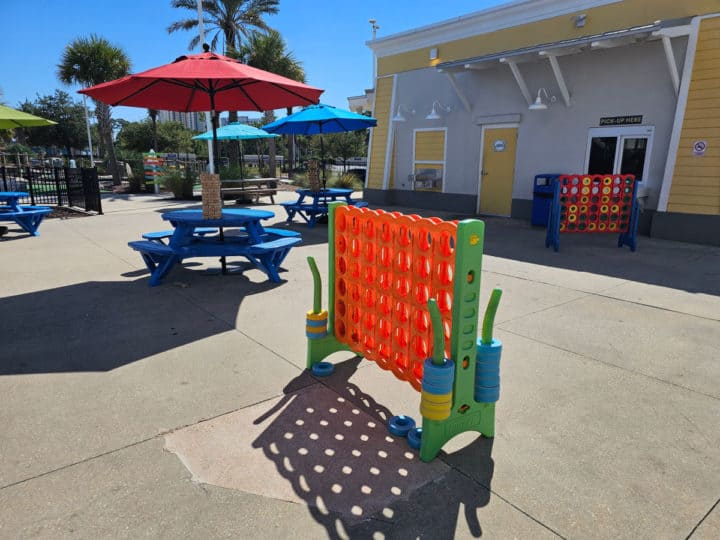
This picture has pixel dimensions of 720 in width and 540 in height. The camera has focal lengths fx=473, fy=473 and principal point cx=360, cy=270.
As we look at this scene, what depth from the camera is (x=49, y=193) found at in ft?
50.6

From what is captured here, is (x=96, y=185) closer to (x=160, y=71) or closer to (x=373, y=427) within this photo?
(x=160, y=71)

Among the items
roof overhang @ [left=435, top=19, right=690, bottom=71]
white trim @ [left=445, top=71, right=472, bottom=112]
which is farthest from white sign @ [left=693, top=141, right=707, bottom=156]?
white trim @ [left=445, top=71, right=472, bottom=112]

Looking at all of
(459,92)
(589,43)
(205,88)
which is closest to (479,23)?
(459,92)

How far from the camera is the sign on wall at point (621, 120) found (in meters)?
9.82

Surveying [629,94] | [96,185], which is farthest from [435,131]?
[96,185]

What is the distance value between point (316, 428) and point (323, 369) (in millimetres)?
754

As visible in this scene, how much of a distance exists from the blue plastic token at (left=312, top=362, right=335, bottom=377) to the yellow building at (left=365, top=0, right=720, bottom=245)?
864cm

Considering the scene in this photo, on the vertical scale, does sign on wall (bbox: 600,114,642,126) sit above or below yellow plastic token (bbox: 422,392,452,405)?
above

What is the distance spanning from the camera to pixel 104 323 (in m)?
4.61

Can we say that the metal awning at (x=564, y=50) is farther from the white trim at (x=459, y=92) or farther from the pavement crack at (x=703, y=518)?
the pavement crack at (x=703, y=518)

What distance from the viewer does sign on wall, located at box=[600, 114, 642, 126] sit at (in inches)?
387

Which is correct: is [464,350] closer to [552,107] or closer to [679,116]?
[679,116]

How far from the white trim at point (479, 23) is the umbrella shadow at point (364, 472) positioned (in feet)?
35.8

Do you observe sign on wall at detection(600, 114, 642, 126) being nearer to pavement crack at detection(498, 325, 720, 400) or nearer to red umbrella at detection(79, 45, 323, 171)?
red umbrella at detection(79, 45, 323, 171)
